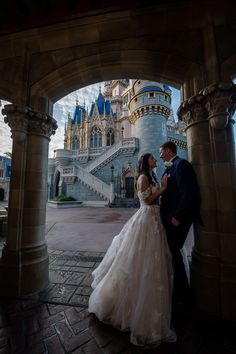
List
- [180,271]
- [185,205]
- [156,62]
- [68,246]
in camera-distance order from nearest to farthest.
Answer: [185,205]
[180,271]
[156,62]
[68,246]

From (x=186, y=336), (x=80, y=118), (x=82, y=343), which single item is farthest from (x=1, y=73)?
(x=80, y=118)

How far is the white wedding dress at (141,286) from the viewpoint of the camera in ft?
5.32

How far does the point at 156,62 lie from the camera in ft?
8.29

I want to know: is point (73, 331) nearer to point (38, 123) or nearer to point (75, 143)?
point (38, 123)

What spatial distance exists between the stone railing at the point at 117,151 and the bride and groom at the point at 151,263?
17.0 m

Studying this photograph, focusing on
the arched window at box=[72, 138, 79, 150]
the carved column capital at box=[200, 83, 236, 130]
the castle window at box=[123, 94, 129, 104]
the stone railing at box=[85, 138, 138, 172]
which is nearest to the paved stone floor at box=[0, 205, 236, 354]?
the carved column capital at box=[200, 83, 236, 130]

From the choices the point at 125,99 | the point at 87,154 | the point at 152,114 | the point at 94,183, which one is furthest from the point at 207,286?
the point at 125,99

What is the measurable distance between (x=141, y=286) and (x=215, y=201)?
1.37m

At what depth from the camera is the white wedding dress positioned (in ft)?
5.32

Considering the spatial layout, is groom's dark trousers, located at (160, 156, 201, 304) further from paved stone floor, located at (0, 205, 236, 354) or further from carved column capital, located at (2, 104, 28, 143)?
carved column capital, located at (2, 104, 28, 143)

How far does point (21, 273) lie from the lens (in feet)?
7.87

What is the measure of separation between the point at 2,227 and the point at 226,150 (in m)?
6.76

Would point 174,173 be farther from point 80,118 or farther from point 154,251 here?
point 80,118

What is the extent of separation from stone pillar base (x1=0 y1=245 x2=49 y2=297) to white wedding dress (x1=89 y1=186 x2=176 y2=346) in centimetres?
105
